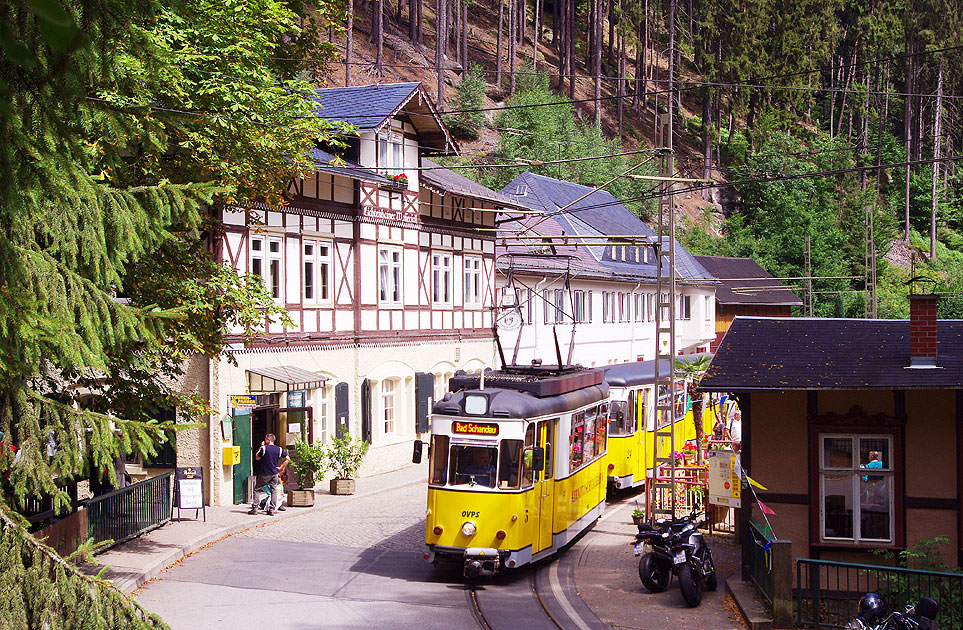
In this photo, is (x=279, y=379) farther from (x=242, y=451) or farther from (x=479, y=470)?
A: (x=479, y=470)

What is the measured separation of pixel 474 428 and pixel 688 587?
388 centimetres

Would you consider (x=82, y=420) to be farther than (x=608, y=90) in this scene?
No

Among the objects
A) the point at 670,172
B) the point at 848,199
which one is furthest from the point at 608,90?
the point at 670,172

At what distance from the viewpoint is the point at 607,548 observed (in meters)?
19.1

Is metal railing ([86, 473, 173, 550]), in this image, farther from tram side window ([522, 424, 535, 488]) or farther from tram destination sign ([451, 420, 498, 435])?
tram side window ([522, 424, 535, 488])

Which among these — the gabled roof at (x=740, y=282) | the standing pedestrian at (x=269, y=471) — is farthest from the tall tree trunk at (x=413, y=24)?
the standing pedestrian at (x=269, y=471)

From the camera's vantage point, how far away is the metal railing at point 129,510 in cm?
1734

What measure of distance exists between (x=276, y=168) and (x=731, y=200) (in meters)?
69.5

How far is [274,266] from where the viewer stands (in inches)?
1001

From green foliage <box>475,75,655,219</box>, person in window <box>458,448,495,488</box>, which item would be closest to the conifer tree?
person in window <box>458,448,495,488</box>

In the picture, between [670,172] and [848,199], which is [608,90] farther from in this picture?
[670,172]


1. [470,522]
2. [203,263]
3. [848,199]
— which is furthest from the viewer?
[848,199]

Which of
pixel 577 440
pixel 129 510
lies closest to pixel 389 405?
pixel 129 510

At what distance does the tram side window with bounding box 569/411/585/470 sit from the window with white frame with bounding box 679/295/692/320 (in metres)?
46.9
